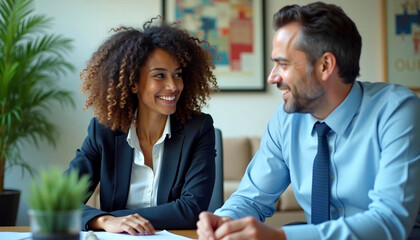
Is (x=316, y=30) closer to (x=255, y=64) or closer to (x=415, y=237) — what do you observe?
(x=415, y=237)

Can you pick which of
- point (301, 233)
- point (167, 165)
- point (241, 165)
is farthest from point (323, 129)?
point (241, 165)

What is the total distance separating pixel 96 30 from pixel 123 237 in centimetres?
325

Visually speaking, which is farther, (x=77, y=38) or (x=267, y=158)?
(x=77, y=38)

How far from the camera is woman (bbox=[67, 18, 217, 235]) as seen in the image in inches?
76.3

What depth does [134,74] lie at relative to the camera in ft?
6.79

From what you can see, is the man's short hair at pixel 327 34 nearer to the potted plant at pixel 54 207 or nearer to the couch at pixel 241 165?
the potted plant at pixel 54 207

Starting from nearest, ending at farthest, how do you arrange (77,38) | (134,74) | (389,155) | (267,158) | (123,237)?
1. (389,155)
2. (123,237)
3. (267,158)
4. (134,74)
5. (77,38)

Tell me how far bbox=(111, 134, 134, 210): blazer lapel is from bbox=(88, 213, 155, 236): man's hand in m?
0.30

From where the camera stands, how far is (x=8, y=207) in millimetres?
3645

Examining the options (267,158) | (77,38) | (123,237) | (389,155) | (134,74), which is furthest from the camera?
(77,38)

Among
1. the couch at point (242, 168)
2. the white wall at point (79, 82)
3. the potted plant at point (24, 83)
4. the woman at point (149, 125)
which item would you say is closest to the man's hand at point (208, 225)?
the woman at point (149, 125)

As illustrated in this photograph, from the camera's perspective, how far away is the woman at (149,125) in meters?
1.94

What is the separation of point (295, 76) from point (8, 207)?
112 inches

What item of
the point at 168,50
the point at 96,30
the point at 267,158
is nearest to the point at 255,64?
the point at 96,30
